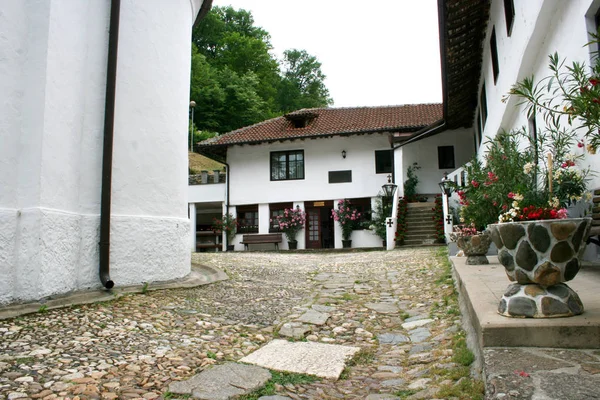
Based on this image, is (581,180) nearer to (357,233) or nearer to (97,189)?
(97,189)

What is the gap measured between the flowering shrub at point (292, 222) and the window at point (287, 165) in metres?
1.67

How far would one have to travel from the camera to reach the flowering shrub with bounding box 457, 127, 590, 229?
10.7 feet

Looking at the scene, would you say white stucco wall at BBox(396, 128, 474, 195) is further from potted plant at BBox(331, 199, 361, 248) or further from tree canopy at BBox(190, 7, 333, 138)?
tree canopy at BBox(190, 7, 333, 138)

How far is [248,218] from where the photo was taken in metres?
20.0

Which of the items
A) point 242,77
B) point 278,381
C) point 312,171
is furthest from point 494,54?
point 242,77

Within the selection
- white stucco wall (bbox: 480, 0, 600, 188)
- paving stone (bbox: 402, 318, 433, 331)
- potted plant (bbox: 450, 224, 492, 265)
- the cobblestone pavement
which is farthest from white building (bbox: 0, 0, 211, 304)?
white stucco wall (bbox: 480, 0, 600, 188)

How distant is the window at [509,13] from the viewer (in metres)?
7.13

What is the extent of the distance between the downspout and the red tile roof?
1400 cm

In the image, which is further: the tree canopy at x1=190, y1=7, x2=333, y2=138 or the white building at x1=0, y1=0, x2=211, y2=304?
the tree canopy at x1=190, y1=7, x2=333, y2=138

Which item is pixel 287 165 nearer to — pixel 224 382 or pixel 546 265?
pixel 224 382

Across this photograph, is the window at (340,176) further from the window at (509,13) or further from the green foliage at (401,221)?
the window at (509,13)

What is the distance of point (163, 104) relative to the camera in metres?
5.84

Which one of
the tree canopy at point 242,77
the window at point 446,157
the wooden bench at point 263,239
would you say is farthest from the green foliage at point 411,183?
the tree canopy at point 242,77

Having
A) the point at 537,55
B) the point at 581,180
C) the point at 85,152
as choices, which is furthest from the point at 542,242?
the point at 537,55
